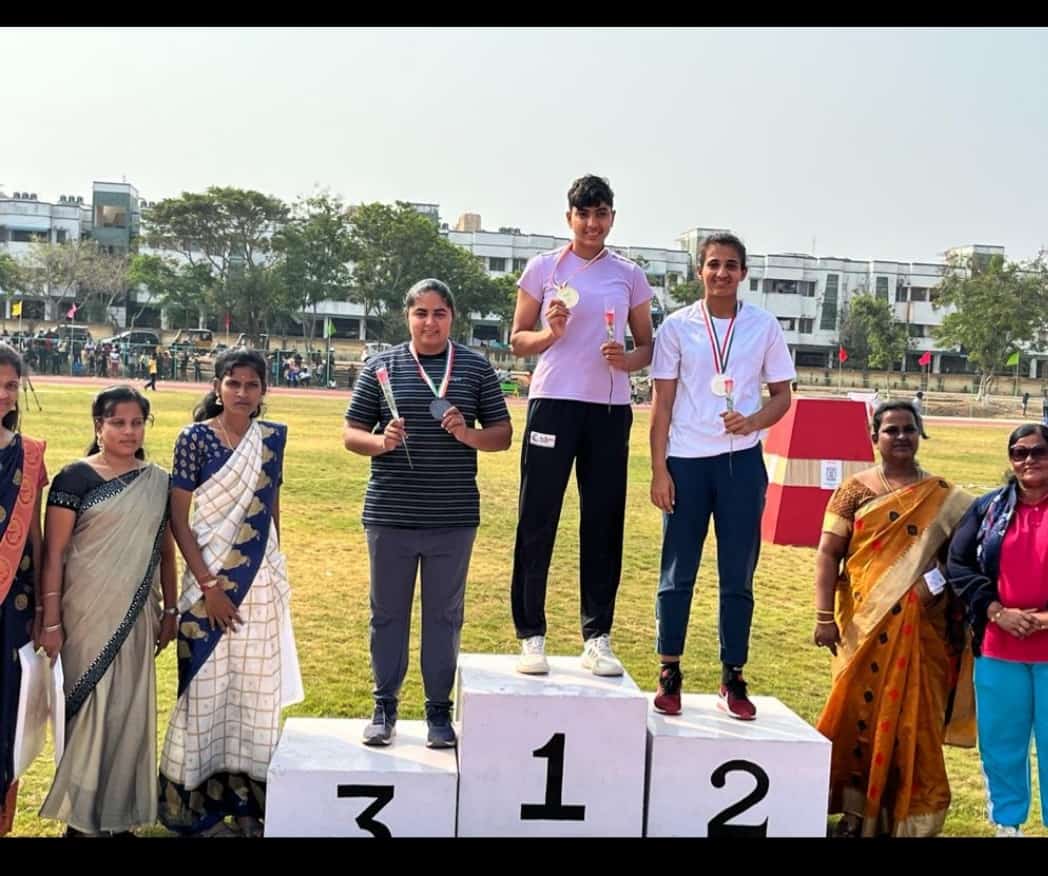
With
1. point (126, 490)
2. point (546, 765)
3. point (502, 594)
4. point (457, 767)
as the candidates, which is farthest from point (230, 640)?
point (502, 594)

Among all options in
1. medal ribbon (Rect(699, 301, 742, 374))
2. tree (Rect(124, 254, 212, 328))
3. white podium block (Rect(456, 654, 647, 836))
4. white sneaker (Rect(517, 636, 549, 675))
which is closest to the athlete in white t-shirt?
medal ribbon (Rect(699, 301, 742, 374))

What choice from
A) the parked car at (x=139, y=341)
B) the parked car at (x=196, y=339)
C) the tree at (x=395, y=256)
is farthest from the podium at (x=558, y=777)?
the parked car at (x=196, y=339)

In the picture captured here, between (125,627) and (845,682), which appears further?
(845,682)

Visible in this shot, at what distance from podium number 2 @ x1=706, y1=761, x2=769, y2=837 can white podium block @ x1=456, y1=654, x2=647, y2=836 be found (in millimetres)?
285

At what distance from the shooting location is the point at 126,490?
367 cm

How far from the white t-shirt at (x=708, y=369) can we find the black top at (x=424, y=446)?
733 mm

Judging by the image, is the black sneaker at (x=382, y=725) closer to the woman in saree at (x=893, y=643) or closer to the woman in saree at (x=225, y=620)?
the woman in saree at (x=225, y=620)

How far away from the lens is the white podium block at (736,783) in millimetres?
3664

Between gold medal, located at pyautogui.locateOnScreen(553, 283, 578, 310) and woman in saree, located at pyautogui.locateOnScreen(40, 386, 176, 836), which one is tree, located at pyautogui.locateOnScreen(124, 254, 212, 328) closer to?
woman in saree, located at pyautogui.locateOnScreen(40, 386, 176, 836)

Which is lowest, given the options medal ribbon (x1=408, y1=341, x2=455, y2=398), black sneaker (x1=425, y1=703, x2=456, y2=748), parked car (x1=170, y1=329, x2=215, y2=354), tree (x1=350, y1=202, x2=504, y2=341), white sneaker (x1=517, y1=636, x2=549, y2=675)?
black sneaker (x1=425, y1=703, x2=456, y2=748)

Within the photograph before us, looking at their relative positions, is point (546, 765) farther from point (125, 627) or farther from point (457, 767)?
point (125, 627)

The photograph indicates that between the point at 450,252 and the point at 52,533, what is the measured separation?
50608 mm

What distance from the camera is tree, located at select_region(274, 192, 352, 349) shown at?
51.1 metres

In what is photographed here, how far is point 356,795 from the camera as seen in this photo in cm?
351
